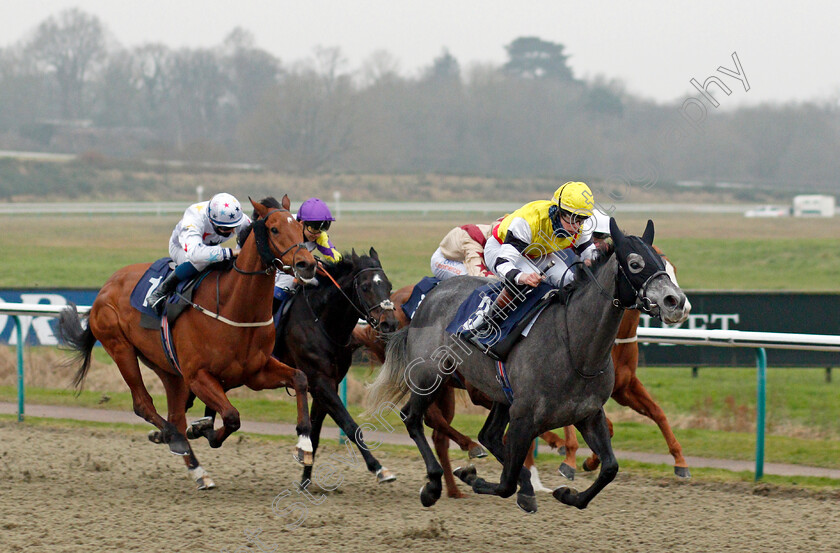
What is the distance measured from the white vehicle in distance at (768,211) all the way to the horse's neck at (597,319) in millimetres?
25083

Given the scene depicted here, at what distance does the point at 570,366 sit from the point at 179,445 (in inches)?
96.7

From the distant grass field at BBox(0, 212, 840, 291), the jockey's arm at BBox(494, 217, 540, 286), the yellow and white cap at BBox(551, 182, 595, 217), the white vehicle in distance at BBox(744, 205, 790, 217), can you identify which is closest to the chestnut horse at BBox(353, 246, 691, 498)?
the jockey's arm at BBox(494, 217, 540, 286)

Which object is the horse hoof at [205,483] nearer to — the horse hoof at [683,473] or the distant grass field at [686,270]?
the distant grass field at [686,270]

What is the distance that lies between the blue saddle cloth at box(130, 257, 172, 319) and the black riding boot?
85 millimetres

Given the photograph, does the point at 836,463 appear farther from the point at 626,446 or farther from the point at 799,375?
the point at 799,375

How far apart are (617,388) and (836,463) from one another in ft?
5.23

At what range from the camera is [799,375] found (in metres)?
9.53

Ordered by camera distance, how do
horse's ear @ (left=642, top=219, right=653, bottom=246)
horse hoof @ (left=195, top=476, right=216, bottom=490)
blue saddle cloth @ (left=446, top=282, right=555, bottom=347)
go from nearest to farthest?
horse's ear @ (left=642, top=219, right=653, bottom=246) → blue saddle cloth @ (left=446, top=282, right=555, bottom=347) → horse hoof @ (left=195, top=476, right=216, bottom=490)

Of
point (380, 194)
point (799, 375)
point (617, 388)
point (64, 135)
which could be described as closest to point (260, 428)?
point (617, 388)

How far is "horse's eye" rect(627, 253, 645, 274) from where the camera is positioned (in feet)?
12.8

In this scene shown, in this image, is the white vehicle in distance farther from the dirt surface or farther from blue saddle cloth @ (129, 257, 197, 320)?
blue saddle cloth @ (129, 257, 197, 320)

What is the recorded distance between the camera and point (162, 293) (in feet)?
18.5

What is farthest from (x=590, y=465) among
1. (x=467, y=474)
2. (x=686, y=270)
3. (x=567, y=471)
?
(x=686, y=270)

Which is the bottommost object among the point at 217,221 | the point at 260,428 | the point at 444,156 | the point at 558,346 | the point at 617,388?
the point at 260,428
